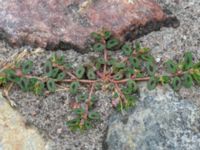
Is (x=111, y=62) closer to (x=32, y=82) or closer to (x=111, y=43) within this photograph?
(x=111, y=43)

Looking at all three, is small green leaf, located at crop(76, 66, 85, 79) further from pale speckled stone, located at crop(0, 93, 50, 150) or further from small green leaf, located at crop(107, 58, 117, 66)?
pale speckled stone, located at crop(0, 93, 50, 150)

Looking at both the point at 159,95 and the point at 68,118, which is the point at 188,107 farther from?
the point at 68,118

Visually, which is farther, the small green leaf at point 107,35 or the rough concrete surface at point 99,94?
the small green leaf at point 107,35

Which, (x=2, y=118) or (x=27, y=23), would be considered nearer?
(x=2, y=118)

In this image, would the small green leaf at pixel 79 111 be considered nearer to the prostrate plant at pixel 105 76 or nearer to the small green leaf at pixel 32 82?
the prostrate plant at pixel 105 76

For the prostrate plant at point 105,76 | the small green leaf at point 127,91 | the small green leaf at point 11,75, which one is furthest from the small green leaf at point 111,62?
the small green leaf at point 11,75

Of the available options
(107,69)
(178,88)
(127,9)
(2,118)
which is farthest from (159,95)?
(2,118)

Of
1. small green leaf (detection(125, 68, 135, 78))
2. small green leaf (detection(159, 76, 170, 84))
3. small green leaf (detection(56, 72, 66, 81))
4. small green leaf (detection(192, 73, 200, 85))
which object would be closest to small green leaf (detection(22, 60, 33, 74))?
small green leaf (detection(56, 72, 66, 81))

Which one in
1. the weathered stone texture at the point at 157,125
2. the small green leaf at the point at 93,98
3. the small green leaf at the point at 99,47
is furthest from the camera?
the small green leaf at the point at 99,47
